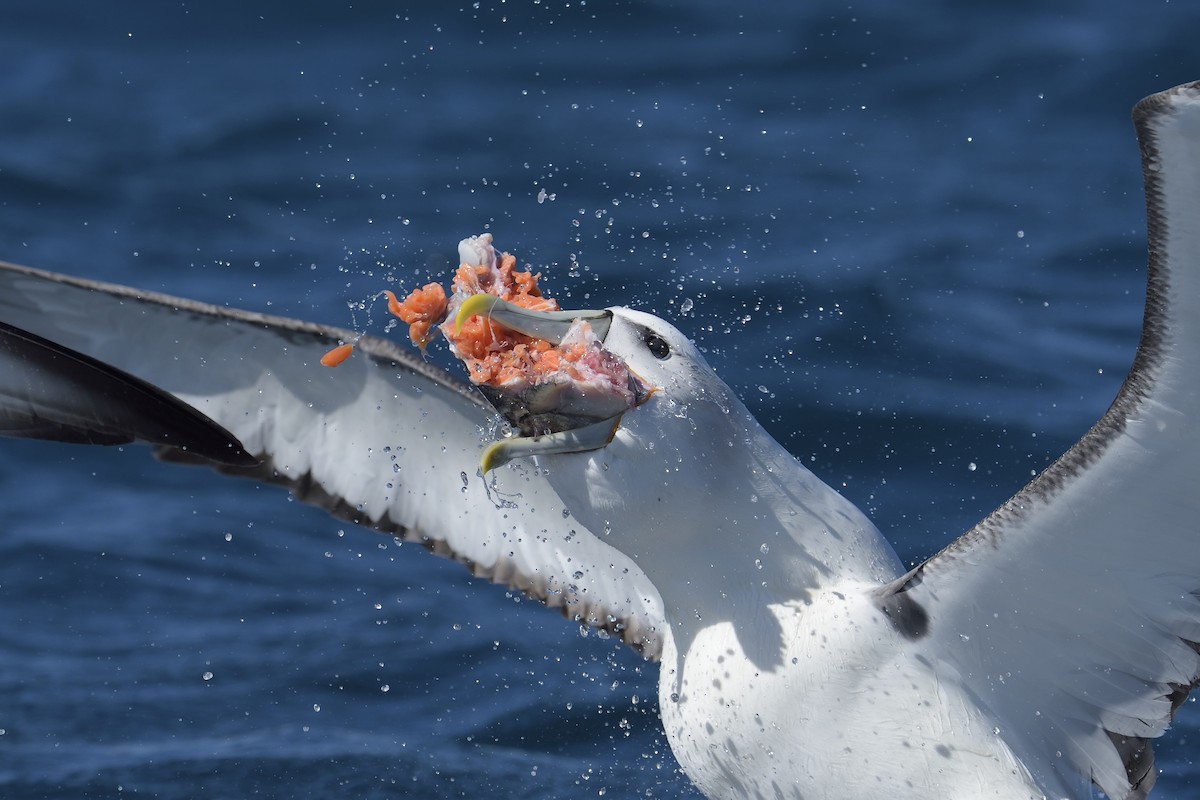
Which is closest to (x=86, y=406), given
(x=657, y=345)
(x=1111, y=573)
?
(x=657, y=345)

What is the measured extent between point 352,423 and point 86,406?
1.31 meters

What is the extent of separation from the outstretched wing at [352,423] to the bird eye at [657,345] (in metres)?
1.42

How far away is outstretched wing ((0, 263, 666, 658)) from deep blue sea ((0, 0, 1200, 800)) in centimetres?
118

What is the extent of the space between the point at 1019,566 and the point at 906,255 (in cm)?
757

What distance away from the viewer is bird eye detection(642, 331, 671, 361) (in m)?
5.81

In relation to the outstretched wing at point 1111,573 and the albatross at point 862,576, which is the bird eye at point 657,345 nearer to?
the albatross at point 862,576

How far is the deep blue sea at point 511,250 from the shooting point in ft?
28.2

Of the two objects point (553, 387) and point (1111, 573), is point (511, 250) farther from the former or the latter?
point (1111, 573)

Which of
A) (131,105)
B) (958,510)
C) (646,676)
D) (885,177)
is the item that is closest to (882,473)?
(958,510)

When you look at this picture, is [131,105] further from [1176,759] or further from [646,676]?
[1176,759]

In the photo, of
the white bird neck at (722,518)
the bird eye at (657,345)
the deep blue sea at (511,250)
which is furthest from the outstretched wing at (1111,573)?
the deep blue sea at (511,250)

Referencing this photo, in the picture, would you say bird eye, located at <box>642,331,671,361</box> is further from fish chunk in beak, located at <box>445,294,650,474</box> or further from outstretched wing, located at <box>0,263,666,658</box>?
outstretched wing, located at <box>0,263,666,658</box>

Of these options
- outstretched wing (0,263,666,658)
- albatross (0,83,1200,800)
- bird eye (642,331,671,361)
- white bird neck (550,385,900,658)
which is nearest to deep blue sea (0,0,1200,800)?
outstretched wing (0,263,666,658)

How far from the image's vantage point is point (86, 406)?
657 centimetres
